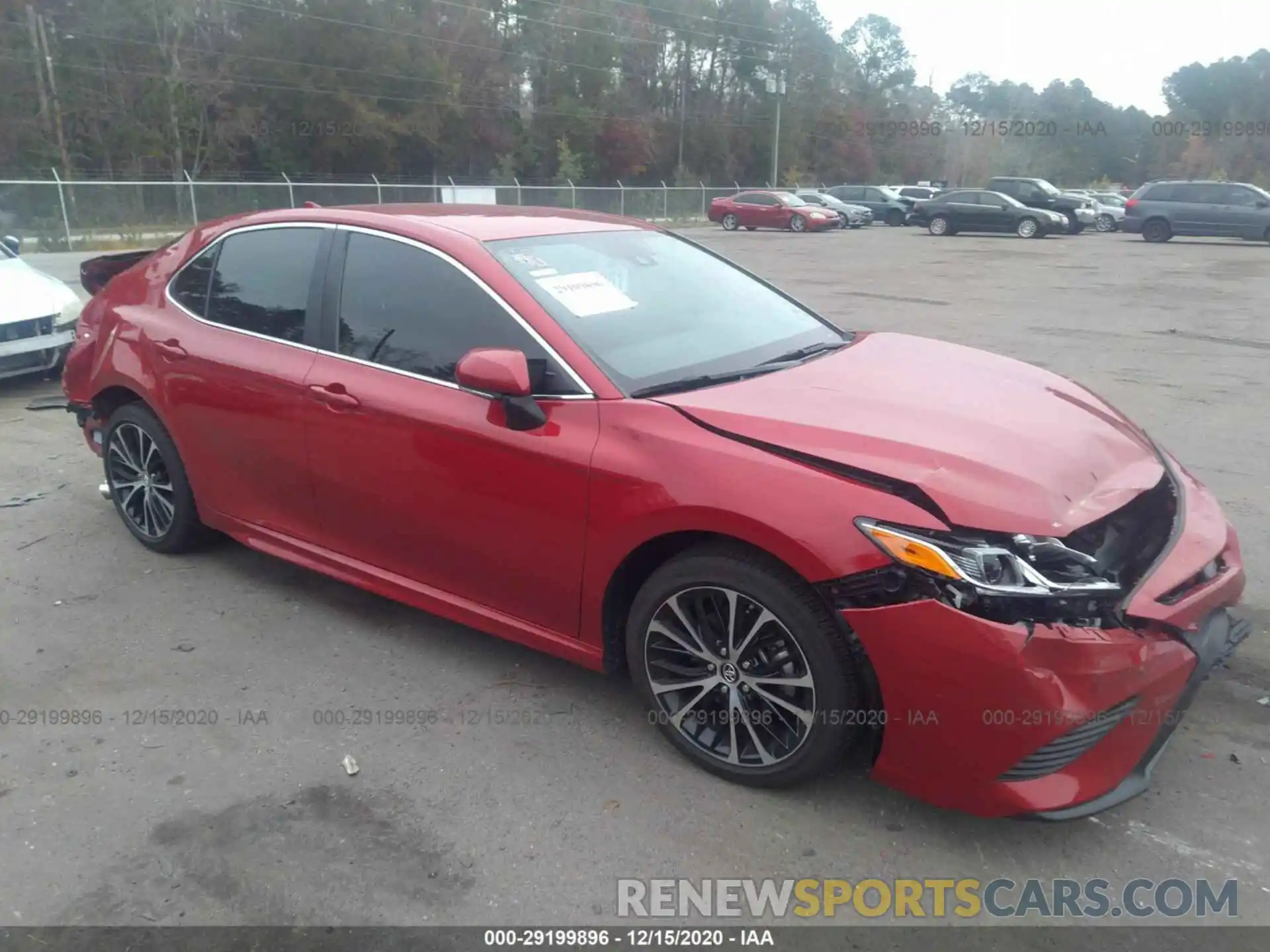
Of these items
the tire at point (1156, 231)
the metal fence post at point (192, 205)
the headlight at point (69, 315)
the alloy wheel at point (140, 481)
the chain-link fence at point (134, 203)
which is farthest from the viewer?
the tire at point (1156, 231)

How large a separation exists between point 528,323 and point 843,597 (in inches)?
56.6

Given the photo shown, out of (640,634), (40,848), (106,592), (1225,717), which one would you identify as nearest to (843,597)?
(640,634)

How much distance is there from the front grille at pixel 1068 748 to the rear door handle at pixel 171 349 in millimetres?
3745

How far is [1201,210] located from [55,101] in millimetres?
41134

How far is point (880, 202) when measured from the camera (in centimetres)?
4053

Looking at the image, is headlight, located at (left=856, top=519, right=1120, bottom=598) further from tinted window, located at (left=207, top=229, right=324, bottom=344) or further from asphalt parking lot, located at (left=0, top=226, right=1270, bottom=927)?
tinted window, located at (left=207, top=229, right=324, bottom=344)

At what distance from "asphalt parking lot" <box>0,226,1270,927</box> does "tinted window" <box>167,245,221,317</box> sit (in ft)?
4.06

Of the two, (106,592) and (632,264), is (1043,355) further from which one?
(106,592)

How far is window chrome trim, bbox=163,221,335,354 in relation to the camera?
13.3 ft

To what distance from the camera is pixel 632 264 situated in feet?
13.1

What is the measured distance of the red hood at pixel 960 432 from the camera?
8.98ft

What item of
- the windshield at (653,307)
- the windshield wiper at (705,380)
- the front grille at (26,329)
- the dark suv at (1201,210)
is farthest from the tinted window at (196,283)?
the dark suv at (1201,210)

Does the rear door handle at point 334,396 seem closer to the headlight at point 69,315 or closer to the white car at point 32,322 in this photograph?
the white car at point 32,322

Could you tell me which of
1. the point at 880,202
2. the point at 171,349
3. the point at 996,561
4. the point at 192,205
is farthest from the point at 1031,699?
the point at 880,202
